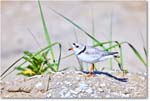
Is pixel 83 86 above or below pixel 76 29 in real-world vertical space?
below

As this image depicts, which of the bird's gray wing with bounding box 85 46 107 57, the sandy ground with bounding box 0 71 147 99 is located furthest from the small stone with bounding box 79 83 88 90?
the bird's gray wing with bounding box 85 46 107 57

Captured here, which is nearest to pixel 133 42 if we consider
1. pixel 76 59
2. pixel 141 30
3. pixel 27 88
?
pixel 141 30

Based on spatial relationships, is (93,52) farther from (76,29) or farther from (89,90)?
(76,29)

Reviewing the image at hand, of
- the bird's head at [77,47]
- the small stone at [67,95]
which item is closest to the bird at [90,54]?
the bird's head at [77,47]

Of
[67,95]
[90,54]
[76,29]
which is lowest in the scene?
[67,95]

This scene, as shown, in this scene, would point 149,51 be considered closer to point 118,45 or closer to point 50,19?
point 118,45

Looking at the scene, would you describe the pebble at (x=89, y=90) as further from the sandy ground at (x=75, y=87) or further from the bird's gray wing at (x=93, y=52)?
the bird's gray wing at (x=93, y=52)

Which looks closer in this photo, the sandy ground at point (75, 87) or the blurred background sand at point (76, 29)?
the sandy ground at point (75, 87)

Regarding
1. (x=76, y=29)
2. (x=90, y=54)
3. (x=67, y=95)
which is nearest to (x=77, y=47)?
(x=90, y=54)

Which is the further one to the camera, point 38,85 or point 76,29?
point 76,29

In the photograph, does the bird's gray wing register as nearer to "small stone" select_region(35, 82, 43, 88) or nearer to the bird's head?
the bird's head

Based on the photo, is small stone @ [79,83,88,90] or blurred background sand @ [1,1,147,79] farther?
Answer: blurred background sand @ [1,1,147,79]

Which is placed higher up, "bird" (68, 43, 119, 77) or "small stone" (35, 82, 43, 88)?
"bird" (68, 43, 119, 77)
